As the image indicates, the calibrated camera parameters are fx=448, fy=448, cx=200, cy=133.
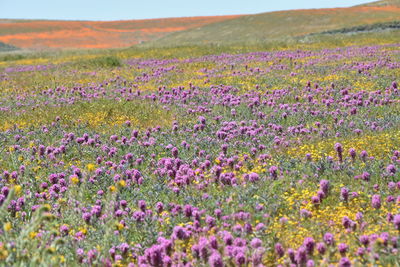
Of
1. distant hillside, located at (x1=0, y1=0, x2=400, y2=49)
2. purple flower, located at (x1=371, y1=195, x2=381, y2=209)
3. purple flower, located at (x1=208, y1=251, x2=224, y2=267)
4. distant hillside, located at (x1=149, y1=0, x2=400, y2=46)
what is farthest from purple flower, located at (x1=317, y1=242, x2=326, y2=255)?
distant hillside, located at (x1=149, y1=0, x2=400, y2=46)

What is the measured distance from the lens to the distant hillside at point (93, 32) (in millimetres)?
121688

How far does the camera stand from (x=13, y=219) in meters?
6.43

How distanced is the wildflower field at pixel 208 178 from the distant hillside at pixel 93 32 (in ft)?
347

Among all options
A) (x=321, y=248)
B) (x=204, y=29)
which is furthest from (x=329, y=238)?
(x=204, y=29)

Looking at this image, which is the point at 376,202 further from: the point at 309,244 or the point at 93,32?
the point at 93,32

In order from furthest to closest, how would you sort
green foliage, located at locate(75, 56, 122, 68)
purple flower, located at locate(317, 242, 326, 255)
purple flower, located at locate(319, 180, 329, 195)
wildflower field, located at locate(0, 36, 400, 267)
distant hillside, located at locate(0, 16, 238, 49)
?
distant hillside, located at locate(0, 16, 238, 49) → green foliage, located at locate(75, 56, 122, 68) → purple flower, located at locate(319, 180, 329, 195) → wildflower field, located at locate(0, 36, 400, 267) → purple flower, located at locate(317, 242, 326, 255)

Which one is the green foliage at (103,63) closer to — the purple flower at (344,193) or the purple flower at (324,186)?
the purple flower at (324,186)

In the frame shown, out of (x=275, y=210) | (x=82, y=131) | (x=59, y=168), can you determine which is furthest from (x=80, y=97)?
(x=275, y=210)

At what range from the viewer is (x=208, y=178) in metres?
7.36

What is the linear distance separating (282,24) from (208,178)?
8071cm

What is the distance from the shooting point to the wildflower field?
4.72m

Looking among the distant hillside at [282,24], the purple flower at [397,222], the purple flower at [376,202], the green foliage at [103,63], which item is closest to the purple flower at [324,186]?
the purple flower at [376,202]

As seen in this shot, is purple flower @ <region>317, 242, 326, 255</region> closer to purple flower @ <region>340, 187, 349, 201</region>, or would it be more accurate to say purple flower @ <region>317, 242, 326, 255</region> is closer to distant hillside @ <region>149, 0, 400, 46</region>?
purple flower @ <region>340, 187, 349, 201</region>

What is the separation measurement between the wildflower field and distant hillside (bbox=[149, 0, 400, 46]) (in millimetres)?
57802
